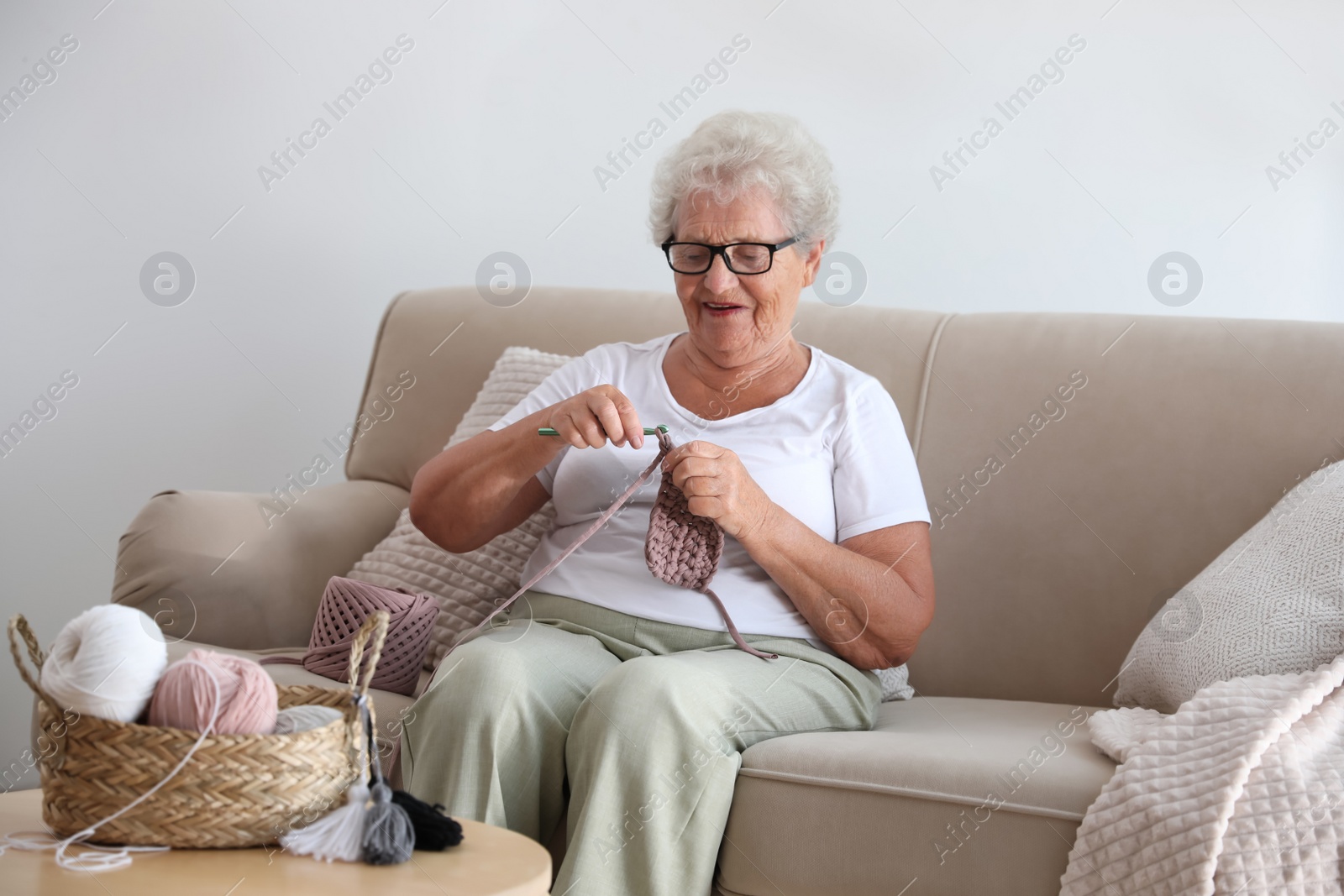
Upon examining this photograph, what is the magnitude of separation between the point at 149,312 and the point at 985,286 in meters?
1.82

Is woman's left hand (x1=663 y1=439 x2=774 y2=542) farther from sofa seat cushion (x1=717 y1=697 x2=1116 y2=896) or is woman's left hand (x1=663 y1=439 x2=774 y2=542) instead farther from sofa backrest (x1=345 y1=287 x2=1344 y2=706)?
sofa backrest (x1=345 y1=287 x2=1344 y2=706)

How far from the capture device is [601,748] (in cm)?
114

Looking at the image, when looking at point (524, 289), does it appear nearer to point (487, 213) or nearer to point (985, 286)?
point (487, 213)

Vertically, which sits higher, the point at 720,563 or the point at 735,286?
the point at 735,286

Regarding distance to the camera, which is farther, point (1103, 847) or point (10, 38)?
point (10, 38)

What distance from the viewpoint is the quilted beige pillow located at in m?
1.60

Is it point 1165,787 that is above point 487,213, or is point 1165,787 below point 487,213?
below

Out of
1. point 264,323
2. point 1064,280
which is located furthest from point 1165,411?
point 264,323

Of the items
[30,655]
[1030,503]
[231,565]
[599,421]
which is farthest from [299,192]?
[30,655]

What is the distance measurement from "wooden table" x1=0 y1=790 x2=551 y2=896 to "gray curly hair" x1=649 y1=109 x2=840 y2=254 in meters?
0.96

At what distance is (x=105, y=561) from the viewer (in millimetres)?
2559

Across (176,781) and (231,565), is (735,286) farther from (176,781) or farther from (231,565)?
(176,781)

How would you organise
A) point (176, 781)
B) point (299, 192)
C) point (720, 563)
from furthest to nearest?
1. point (299, 192)
2. point (720, 563)
3. point (176, 781)

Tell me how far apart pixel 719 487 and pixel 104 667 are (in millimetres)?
705
